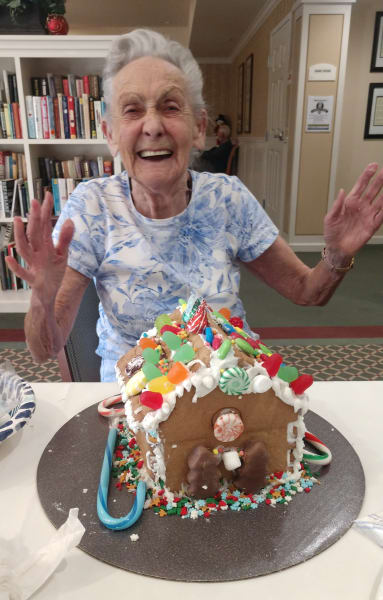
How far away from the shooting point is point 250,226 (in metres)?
1.29

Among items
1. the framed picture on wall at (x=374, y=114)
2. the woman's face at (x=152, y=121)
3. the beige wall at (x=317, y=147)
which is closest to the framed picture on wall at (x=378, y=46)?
the framed picture on wall at (x=374, y=114)

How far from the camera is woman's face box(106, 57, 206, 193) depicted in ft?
3.60

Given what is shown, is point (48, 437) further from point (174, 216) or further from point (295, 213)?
point (295, 213)

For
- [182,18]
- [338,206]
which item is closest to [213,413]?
[338,206]

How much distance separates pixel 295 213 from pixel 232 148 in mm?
1926

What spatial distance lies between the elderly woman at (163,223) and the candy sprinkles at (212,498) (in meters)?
0.36

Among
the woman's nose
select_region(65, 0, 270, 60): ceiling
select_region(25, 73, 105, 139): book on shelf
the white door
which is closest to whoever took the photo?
the woman's nose

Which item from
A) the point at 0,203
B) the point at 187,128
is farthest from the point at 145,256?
the point at 0,203

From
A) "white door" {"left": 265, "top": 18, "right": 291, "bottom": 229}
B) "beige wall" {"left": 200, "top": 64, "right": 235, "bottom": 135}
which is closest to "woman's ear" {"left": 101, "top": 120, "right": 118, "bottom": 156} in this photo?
"white door" {"left": 265, "top": 18, "right": 291, "bottom": 229}

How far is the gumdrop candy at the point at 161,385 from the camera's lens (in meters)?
0.66

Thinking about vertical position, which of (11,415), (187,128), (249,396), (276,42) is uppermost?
(276,42)

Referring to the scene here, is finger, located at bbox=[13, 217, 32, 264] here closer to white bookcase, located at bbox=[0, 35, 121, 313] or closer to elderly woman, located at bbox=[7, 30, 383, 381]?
elderly woman, located at bbox=[7, 30, 383, 381]

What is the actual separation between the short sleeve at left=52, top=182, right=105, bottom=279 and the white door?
4.60 m

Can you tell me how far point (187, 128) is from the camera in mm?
1156
